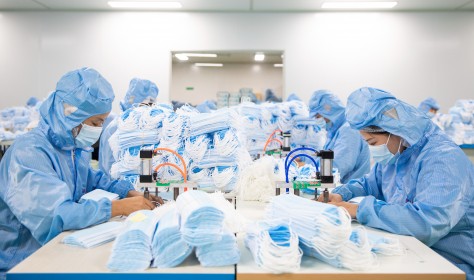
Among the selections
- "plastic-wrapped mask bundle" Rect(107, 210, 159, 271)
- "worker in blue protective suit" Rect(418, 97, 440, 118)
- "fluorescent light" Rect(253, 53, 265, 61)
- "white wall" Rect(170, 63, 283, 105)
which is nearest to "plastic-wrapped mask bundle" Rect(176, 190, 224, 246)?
"plastic-wrapped mask bundle" Rect(107, 210, 159, 271)

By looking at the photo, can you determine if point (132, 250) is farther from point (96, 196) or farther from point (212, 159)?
point (212, 159)

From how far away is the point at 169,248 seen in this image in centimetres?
125

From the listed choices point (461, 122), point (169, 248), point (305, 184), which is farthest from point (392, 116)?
point (461, 122)

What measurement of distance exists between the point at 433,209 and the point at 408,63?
18.5 ft

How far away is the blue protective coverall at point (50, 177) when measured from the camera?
1.65 meters

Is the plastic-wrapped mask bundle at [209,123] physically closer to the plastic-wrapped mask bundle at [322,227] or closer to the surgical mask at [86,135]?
the surgical mask at [86,135]

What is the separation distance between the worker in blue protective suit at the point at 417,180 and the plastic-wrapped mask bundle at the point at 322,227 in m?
0.46

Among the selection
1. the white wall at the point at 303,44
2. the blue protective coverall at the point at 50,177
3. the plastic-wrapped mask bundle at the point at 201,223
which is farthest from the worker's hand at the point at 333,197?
the white wall at the point at 303,44

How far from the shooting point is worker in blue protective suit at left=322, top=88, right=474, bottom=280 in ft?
5.30

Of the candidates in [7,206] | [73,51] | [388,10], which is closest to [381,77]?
[388,10]

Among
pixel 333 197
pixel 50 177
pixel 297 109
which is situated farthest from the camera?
pixel 297 109

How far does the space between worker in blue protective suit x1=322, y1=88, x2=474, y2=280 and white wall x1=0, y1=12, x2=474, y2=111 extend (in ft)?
16.1

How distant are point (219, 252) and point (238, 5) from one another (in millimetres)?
5673

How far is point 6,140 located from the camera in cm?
593
